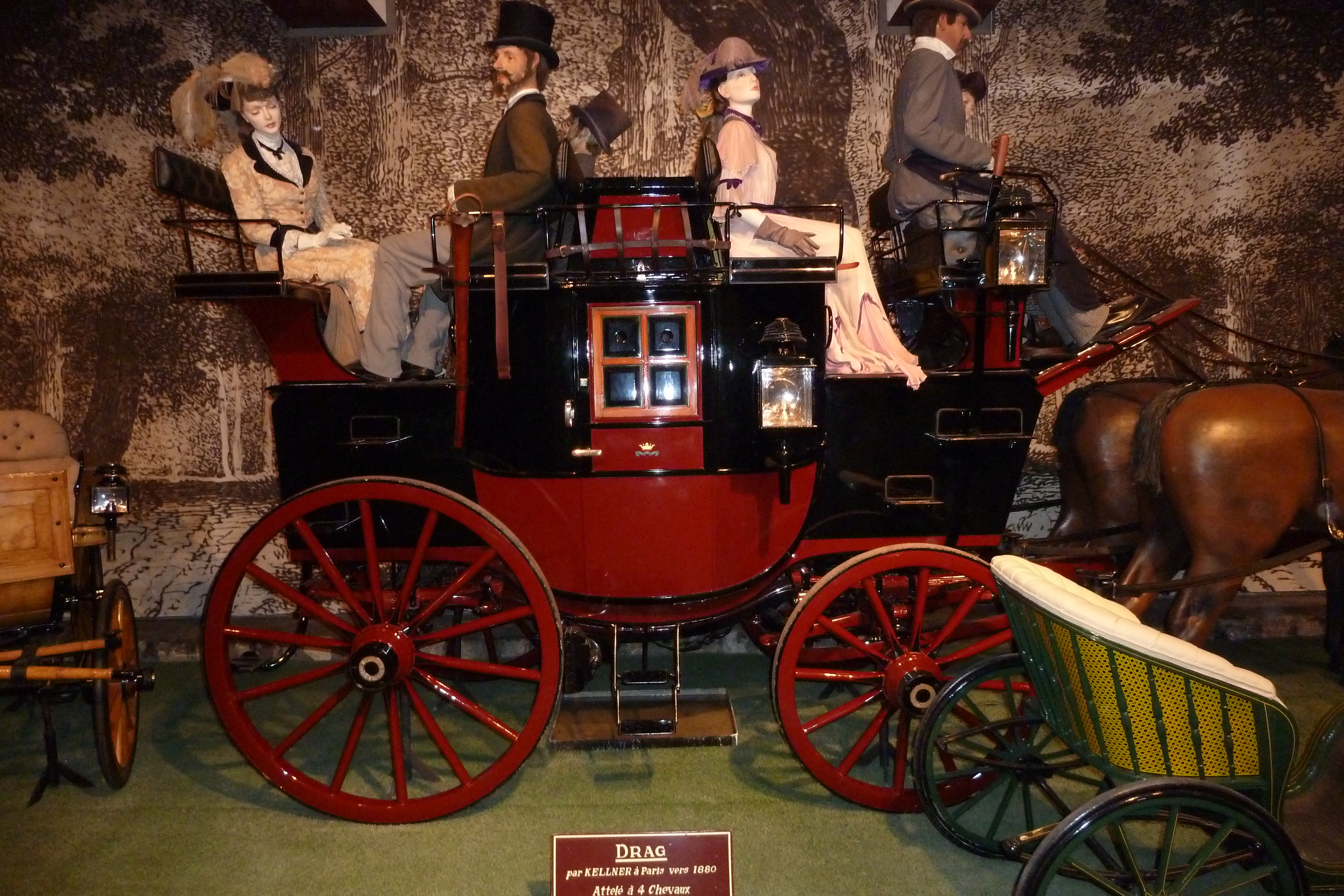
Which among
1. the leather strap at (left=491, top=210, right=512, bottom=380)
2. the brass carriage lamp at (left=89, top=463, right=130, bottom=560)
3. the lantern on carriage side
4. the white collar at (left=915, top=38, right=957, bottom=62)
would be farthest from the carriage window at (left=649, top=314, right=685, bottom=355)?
the brass carriage lamp at (left=89, top=463, right=130, bottom=560)

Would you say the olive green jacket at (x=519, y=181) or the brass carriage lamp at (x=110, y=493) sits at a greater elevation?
the olive green jacket at (x=519, y=181)

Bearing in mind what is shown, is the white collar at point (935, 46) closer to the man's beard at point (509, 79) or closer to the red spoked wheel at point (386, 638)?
the man's beard at point (509, 79)

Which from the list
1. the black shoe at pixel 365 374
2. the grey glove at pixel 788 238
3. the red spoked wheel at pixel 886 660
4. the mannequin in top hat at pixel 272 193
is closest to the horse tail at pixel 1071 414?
the red spoked wheel at pixel 886 660

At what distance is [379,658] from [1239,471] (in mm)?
3059

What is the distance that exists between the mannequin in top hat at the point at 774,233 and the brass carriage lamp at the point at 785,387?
0.33 metres

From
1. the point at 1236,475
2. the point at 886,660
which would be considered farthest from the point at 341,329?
the point at 1236,475

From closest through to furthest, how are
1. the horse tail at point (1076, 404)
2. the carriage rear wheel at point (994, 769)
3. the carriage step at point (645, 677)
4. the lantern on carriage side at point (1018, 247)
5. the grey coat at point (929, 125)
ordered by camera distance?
the carriage rear wheel at point (994, 769)
the lantern on carriage side at point (1018, 247)
the carriage step at point (645, 677)
the grey coat at point (929, 125)
the horse tail at point (1076, 404)

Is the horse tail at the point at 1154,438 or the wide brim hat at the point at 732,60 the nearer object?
the horse tail at the point at 1154,438

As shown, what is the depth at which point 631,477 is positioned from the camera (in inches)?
112

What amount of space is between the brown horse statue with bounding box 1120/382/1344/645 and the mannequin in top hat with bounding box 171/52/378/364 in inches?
125

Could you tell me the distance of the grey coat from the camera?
321 centimetres

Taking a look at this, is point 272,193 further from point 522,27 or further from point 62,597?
point 62,597

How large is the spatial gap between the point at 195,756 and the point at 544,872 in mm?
1608

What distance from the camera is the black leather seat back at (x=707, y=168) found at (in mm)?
2830
